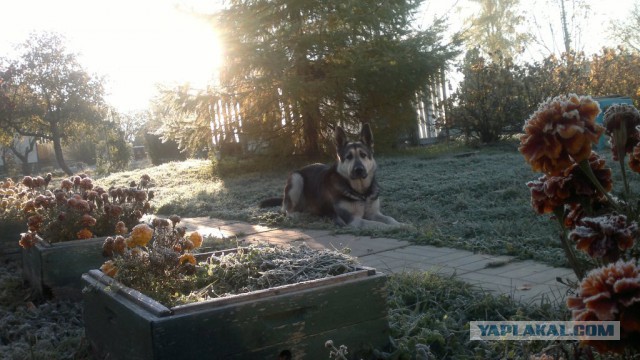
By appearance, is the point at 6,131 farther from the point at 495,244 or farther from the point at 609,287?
the point at 609,287

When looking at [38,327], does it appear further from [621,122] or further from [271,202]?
[271,202]

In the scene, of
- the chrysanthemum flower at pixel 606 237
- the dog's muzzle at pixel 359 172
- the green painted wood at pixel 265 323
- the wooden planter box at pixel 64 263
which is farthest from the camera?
the dog's muzzle at pixel 359 172

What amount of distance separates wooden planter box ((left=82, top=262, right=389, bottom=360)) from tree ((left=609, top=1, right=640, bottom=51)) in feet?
105

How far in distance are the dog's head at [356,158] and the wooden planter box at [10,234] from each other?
133 inches

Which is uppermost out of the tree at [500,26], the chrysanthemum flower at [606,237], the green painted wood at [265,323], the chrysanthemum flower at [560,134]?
the tree at [500,26]

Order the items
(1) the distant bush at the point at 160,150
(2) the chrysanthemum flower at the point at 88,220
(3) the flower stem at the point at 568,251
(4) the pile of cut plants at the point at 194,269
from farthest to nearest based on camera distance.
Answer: (1) the distant bush at the point at 160,150 < (2) the chrysanthemum flower at the point at 88,220 < (4) the pile of cut plants at the point at 194,269 < (3) the flower stem at the point at 568,251

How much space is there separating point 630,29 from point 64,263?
32.0m

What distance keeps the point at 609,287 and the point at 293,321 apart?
1.45m

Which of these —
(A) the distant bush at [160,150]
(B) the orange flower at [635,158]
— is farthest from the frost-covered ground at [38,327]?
(A) the distant bush at [160,150]

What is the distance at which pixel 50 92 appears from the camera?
23969mm

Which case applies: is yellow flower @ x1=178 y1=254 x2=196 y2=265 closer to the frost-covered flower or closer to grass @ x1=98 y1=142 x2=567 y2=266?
the frost-covered flower

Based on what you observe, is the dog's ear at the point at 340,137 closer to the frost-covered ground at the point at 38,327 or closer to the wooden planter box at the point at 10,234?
the wooden planter box at the point at 10,234

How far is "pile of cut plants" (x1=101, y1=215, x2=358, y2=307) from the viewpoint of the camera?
2699 mm

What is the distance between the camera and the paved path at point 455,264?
351cm
